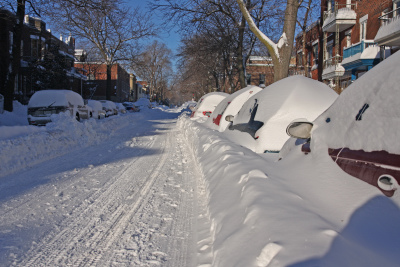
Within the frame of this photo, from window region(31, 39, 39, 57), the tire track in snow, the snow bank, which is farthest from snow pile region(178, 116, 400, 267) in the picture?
window region(31, 39, 39, 57)

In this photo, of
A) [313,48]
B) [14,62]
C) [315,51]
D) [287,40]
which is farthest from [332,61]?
[14,62]

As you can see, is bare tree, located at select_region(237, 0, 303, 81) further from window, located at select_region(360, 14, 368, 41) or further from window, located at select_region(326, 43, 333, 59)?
window, located at select_region(326, 43, 333, 59)

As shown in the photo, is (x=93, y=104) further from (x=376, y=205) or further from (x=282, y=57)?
(x=376, y=205)

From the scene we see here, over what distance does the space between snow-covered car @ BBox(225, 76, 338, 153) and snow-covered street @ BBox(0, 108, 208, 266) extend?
1.62 meters

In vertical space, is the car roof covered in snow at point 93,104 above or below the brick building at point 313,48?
below

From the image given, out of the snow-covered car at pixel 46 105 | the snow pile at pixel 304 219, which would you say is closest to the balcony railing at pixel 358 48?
the snow-covered car at pixel 46 105

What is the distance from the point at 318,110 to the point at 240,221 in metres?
4.05

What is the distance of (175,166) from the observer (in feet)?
26.1

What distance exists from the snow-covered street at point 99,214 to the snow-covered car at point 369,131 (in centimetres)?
181

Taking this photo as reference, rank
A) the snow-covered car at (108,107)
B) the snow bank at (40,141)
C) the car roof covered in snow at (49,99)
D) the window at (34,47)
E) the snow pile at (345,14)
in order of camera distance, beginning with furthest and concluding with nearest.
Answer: the window at (34,47) → the snow-covered car at (108,107) → the snow pile at (345,14) → the car roof covered in snow at (49,99) → the snow bank at (40,141)

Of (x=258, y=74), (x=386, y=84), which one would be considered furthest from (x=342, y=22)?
(x=258, y=74)

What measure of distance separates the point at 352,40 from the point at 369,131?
948 inches

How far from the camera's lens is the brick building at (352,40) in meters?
19.0

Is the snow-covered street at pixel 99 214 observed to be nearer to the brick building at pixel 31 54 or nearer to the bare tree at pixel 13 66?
the bare tree at pixel 13 66
